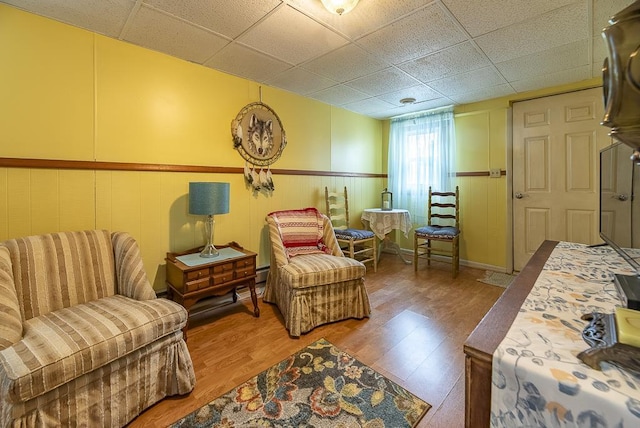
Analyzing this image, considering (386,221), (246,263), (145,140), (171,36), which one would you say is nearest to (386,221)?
(386,221)

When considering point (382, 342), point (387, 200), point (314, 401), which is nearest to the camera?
point (314, 401)

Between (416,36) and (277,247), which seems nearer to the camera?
(416,36)

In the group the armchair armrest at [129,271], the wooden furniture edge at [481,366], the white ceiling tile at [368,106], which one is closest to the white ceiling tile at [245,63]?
the white ceiling tile at [368,106]

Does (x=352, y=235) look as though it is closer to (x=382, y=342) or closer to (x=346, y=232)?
(x=346, y=232)

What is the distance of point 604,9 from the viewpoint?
1776 millimetres

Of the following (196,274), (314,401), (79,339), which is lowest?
(314,401)

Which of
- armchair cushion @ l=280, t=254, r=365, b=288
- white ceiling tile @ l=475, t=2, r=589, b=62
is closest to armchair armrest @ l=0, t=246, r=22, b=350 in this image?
armchair cushion @ l=280, t=254, r=365, b=288

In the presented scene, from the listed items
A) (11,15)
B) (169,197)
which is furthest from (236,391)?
(11,15)

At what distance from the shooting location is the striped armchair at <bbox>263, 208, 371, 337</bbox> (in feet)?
6.99

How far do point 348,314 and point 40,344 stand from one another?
6.10 feet

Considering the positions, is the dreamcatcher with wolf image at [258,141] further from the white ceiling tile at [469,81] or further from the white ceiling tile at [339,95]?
the white ceiling tile at [469,81]

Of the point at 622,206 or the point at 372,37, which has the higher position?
the point at 372,37

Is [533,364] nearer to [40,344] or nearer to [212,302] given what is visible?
[40,344]

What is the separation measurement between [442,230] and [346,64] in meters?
2.26
